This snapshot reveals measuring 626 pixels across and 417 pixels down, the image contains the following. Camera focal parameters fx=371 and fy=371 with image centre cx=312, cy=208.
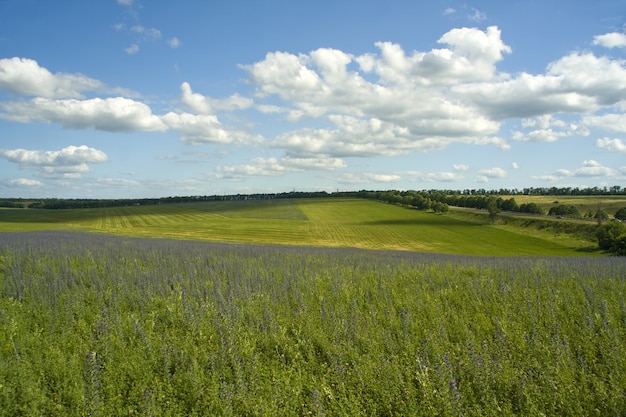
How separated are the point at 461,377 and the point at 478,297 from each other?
3.53 meters

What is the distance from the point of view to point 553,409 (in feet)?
15.7

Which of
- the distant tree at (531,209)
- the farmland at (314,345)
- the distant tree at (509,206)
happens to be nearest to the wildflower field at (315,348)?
the farmland at (314,345)

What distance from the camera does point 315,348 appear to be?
6805 millimetres

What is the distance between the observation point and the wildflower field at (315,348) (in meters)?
5.12

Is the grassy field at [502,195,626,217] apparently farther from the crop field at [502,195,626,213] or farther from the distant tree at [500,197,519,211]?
the distant tree at [500,197,519,211]

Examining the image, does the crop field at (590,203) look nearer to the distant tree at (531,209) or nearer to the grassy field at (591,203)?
the grassy field at (591,203)

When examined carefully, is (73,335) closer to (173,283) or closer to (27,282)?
(173,283)

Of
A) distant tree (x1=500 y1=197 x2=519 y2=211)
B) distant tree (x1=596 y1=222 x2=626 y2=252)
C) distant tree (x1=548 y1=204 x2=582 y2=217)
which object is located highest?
distant tree (x1=500 y1=197 x2=519 y2=211)

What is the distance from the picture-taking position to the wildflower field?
5117 millimetres

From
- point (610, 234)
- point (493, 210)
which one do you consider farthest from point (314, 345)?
point (493, 210)

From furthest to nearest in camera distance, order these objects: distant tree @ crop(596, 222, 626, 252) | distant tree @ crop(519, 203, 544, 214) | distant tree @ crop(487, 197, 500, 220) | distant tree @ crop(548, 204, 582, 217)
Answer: distant tree @ crop(519, 203, 544, 214)
distant tree @ crop(548, 204, 582, 217)
distant tree @ crop(487, 197, 500, 220)
distant tree @ crop(596, 222, 626, 252)

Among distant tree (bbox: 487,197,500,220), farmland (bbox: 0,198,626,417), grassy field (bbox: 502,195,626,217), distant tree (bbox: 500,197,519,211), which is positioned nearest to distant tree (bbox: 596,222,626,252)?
grassy field (bbox: 502,195,626,217)

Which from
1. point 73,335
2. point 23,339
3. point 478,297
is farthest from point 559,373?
point 23,339

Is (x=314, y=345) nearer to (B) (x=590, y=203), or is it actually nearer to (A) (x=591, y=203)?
(A) (x=591, y=203)
